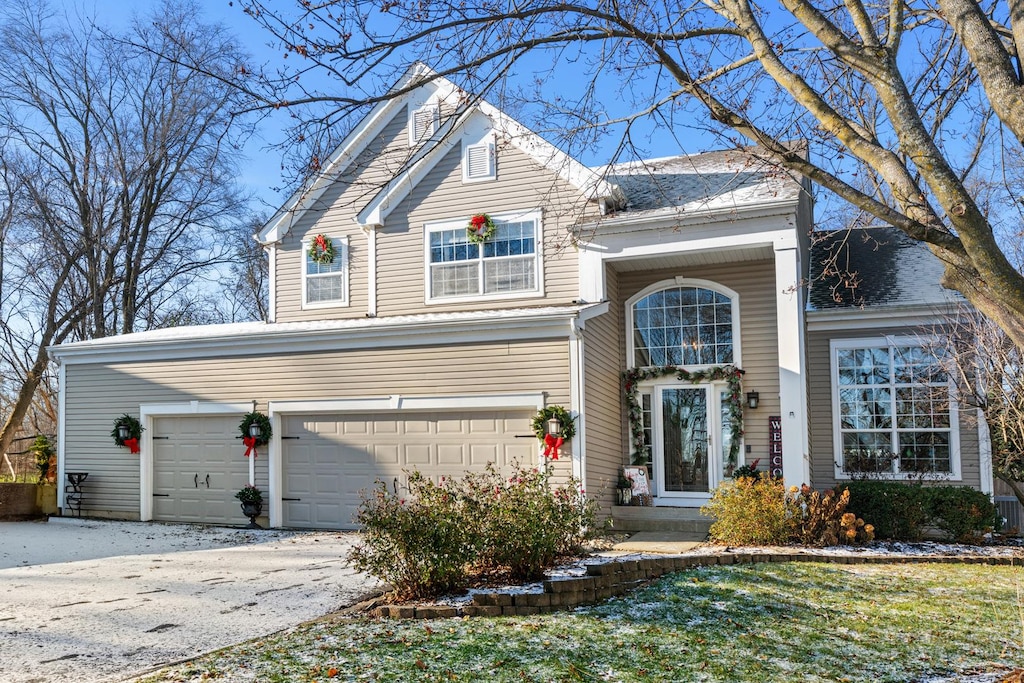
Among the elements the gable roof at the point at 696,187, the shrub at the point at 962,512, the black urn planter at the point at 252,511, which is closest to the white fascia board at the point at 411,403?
the black urn planter at the point at 252,511

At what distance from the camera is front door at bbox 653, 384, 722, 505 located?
1373 centimetres

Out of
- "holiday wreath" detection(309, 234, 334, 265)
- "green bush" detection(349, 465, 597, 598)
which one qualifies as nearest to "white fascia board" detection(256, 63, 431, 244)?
"holiday wreath" detection(309, 234, 334, 265)

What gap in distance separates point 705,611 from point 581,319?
5.81 metres

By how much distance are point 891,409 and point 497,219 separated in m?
7.05

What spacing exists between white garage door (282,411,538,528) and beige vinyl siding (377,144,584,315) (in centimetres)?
209

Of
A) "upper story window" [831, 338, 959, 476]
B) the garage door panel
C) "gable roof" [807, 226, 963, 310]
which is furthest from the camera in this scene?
the garage door panel

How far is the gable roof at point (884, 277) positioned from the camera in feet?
43.0

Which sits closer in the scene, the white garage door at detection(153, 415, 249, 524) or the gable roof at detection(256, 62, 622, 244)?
the gable roof at detection(256, 62, 622, 244)

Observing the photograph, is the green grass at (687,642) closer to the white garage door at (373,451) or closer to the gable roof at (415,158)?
the white garage door at (373,451)

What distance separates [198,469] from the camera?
588 inches

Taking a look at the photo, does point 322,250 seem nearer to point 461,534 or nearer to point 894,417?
point 461,534

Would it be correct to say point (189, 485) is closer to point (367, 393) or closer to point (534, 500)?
point (367, 393)

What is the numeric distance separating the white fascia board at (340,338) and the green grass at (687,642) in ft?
17.3

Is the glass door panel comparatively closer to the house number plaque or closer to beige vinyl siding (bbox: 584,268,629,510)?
beige vinyl siding (bbox: 584,268,629,510)
